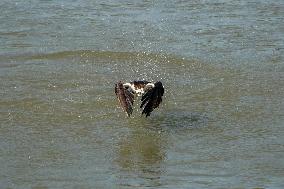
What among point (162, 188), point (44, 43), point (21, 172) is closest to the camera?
point (162, 188)

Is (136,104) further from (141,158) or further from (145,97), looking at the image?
(141,158)

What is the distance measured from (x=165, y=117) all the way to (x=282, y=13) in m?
4.47

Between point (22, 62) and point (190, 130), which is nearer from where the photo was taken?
point (190, 130)

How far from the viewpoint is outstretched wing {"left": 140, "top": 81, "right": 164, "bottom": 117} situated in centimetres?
714

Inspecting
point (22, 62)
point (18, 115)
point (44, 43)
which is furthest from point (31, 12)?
point (18, 115)

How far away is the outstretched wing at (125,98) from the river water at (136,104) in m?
0.23

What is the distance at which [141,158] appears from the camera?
6461 millimetres

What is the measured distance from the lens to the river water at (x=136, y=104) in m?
6.14

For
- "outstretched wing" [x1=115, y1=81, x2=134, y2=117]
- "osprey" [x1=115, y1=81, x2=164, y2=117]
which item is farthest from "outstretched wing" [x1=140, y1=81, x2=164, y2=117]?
"outstretched wing" [x1=115, y1=81, x2=134, y2=117]

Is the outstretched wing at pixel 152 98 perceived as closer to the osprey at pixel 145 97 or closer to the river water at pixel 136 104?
the osprey at pixel 145 97

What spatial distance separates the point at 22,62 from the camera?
373 inches

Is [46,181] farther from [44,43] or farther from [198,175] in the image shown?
Result: [44,43]

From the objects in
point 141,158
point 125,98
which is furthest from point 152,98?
point 141,158

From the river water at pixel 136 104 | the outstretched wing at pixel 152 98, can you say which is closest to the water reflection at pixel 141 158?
the river water at pixel 136 104
